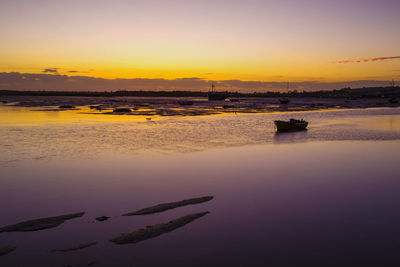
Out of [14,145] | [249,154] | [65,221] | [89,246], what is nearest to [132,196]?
[65,221]

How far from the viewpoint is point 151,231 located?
8008 millimetres

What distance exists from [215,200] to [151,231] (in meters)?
3.18

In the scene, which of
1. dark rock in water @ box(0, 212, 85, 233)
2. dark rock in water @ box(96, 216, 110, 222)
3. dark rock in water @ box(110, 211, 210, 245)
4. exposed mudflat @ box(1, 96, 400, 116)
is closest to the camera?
dark rock in water @ box(110, 211, 210, 245)

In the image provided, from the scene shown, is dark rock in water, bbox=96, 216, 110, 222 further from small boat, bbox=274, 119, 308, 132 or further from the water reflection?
small boat, bbox=274, 119, 308, 132

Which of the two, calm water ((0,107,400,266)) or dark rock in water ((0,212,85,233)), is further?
dark rock in water ((0,212,85,233))

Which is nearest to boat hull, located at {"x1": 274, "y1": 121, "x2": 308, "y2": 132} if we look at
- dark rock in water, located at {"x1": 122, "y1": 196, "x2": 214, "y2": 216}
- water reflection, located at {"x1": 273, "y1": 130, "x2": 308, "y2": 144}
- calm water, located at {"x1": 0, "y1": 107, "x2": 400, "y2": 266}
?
water reflection, located at {"x1": 273, "y1": 130, "x2": 308, "y2": 144}

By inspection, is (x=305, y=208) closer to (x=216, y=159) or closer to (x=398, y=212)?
(x=398, y=212)

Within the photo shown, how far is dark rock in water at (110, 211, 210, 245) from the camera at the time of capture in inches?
298

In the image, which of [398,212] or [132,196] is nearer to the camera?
[398,212]

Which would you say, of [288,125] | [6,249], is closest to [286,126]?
[288,125]

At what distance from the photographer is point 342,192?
11.6 metres

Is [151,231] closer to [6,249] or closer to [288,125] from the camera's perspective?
[6,249]

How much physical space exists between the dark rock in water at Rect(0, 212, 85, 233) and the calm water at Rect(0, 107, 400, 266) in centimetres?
24

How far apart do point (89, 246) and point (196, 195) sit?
15.3 feet
